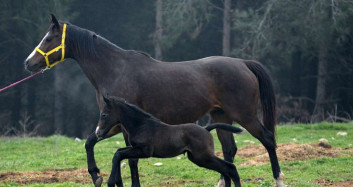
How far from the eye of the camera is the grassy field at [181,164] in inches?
349

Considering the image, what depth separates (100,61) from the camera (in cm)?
819

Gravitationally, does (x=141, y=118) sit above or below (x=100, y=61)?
below

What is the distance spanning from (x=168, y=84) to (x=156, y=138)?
1.25 meters

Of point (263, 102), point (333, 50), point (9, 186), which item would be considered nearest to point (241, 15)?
point (333, 50)

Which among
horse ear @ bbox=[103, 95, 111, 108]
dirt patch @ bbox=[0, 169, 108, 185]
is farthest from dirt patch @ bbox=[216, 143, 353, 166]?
horse ear @ bbox=[103, 95, 111, 108]

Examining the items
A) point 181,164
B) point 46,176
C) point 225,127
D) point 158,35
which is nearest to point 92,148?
point 46,176

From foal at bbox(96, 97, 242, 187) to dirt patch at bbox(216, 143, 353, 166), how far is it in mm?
3261

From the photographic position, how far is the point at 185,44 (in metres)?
26.0

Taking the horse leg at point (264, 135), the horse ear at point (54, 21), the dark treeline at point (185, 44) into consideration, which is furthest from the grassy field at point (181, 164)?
the dark treeline at point (185, 44)

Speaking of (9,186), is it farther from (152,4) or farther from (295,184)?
(152,4)

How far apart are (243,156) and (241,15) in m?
11.8

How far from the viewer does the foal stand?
23.1 feet

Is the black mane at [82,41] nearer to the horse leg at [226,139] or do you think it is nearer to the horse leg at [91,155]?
the horse leg at [91,155]

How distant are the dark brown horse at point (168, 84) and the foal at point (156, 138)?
542mm
